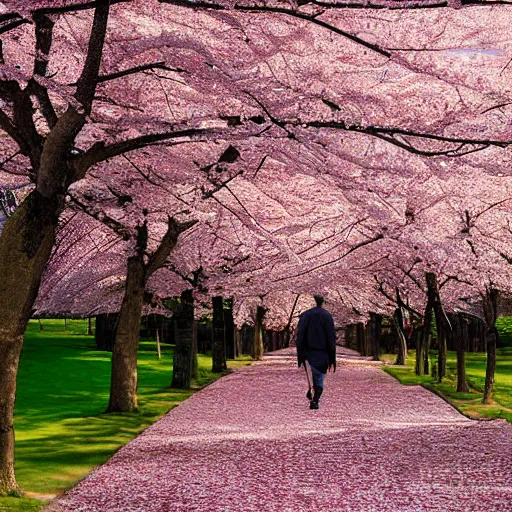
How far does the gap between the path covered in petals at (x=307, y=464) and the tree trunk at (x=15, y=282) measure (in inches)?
38.2

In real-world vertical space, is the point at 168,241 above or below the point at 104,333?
above

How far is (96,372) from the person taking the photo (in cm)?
3512

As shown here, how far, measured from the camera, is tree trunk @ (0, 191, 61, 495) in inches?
383

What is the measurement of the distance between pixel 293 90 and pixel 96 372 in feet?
81.9

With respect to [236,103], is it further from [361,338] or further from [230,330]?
[361,338]

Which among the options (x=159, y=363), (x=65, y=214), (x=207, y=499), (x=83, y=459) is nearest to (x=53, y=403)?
(x=65, y=214)

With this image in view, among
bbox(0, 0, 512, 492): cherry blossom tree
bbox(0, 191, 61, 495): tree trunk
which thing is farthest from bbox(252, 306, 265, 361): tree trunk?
bbox(0, 191, 61, 495): tree trunk

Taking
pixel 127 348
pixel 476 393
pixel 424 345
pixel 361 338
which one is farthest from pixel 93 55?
pixel 361 338

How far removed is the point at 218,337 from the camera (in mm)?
35719

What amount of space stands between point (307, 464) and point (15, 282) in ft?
14.3

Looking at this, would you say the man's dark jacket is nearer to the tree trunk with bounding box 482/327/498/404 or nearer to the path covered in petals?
the path covered in petals

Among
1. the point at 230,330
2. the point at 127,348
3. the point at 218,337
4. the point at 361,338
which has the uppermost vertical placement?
the point at 230,330

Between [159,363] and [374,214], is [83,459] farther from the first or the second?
[159,363]

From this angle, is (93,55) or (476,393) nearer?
(93,55)
